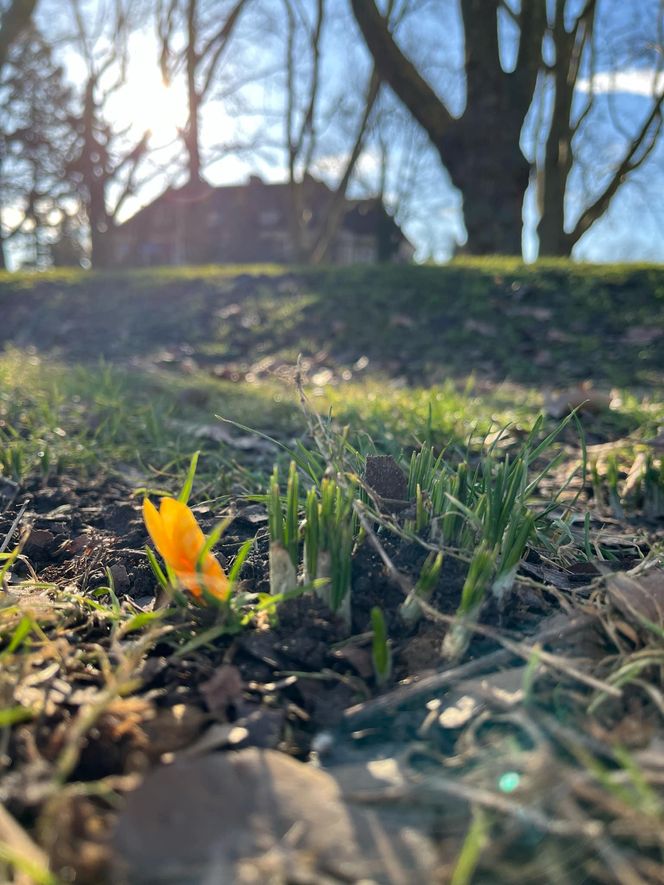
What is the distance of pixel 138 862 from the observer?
0.72m

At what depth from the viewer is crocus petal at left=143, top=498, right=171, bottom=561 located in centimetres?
116

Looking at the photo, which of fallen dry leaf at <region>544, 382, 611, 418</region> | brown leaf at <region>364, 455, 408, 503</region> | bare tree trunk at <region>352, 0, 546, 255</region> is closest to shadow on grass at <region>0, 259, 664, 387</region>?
fallen dry leaf at <region>544, 382, 611, 418</region>

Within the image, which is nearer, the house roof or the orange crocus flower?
the orange crocus flower

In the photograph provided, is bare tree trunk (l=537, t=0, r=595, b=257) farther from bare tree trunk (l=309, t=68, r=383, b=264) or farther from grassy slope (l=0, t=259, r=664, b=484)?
grassy slope (l=0, t=259, r=664, b=484)

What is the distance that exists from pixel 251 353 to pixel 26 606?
188 inches

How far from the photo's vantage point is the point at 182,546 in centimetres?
120

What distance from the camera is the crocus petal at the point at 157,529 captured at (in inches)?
45.5

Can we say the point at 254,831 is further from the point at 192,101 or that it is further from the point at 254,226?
the point at 254,226

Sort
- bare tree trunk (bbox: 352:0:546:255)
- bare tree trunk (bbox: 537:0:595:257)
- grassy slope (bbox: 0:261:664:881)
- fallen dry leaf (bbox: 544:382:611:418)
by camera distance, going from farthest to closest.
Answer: bare tree trunk (bbox: 537:0:595:257)
bare tree trunk (bbox: 352:0:546:255)
fallen dry leaf (bbox: 544:382:611:418)
grassy slope (bbox: 0:261:664:881)

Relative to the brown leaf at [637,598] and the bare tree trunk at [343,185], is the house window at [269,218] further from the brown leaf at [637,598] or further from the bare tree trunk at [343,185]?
the brown leaf at [637,598]

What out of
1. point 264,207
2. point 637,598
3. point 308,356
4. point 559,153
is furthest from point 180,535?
point 264,207

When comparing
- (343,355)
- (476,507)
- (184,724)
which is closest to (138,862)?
(184,724)

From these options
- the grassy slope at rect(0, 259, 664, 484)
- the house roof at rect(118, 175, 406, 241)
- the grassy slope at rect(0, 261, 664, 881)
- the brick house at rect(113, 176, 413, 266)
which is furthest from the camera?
the house roof at rect(118, 175, 406, 241)

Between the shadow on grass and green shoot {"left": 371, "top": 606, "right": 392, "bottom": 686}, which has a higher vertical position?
the shadow on grass
